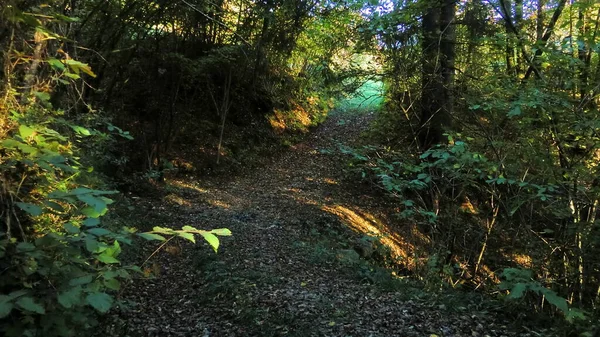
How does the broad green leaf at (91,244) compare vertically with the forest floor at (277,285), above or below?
above

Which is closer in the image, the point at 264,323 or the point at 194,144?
the point at 264,323

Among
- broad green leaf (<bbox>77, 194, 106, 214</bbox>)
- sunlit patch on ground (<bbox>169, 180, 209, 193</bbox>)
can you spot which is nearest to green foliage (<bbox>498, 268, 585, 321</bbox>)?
broad green leaf (<bbox>77, 194, 106, 214</bbox>)

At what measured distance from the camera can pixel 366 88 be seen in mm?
8867

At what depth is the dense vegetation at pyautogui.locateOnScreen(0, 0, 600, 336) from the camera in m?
2.24

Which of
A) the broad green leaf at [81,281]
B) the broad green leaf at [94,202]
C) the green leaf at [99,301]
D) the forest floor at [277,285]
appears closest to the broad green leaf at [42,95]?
the broad green leaf at [94,202]

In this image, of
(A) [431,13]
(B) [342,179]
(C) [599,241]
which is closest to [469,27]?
(A) [431,13]

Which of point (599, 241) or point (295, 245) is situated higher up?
point (599, 241)

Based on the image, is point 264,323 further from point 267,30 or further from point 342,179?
point 267,30

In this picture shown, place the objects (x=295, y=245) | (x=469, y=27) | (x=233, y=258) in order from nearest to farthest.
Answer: (x=233, y=258), (x=295, y=245), (x=469, y=27)

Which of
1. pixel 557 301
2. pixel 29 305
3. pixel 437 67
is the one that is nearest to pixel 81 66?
pixel 29 305

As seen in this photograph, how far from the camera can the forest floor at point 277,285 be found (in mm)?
3900

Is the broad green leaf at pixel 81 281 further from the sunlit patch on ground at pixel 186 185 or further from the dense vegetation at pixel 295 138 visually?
the sunlit patch on ground at pixel 186 185

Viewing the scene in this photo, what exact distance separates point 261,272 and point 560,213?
3.58m

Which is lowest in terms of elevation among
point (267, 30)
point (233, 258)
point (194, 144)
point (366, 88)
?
point (233, 258)
